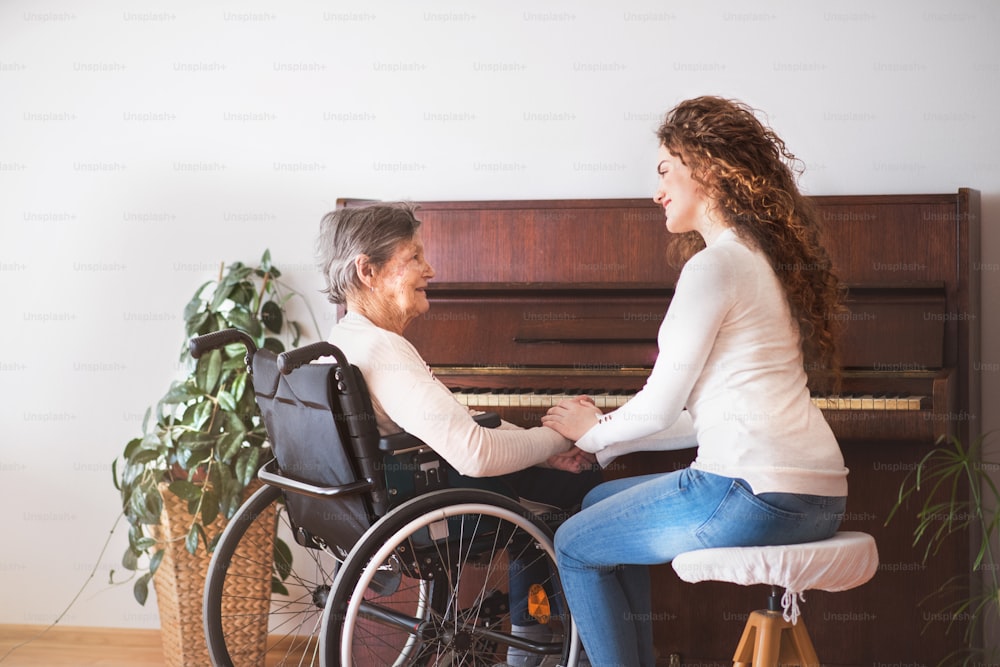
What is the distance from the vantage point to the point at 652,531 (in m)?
1.83

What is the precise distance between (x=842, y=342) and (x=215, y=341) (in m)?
1.63

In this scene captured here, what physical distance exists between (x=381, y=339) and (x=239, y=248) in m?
1.53

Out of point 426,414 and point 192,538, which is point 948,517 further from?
point 192,538

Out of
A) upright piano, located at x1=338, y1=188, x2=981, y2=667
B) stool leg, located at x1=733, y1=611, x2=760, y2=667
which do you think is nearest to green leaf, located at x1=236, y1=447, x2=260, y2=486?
upright piano, located at x1=338, y1=188, x2=981, y2=667

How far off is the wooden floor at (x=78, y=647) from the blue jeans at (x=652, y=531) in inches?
69.7

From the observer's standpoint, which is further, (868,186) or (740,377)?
(868,186)

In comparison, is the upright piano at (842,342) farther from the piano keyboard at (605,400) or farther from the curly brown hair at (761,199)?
the curly brown hair at (761,199)

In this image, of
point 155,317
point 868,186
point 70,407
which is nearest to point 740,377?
point 868,186

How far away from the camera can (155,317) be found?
3.37 m

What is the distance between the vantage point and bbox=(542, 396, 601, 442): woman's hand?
6.84 ft

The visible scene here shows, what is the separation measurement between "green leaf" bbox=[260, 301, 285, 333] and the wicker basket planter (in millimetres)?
556

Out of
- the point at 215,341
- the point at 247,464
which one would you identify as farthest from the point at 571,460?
the point at 247,464

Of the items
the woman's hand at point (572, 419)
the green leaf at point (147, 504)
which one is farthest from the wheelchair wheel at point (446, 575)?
the green leaf at point (147, 504)

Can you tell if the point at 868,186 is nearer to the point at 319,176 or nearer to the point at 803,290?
the point at 803,290
